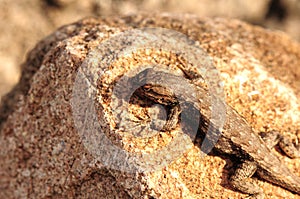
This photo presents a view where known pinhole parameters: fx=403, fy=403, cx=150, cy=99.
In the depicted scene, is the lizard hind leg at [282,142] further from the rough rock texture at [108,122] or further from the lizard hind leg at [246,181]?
the lizard hind leg at [246,181]

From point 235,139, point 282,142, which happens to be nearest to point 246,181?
point 235,139

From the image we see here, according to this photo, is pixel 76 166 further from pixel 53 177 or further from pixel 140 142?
pixel 140 142

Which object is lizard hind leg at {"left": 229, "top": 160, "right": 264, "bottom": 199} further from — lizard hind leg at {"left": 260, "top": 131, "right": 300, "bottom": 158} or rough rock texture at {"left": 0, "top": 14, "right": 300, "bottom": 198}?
lizard hind leg at {"left": 260, "top": 131, "right": 300, "bottom": 158}

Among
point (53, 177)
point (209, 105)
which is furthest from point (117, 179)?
point (209, 105)

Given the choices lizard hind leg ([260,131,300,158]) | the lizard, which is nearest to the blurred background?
the lizard

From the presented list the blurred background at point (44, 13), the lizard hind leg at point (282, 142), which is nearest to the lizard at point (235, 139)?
the lizard hind leg at point (282, 142)

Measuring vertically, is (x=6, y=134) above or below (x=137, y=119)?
below
